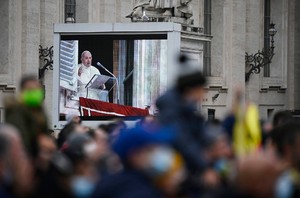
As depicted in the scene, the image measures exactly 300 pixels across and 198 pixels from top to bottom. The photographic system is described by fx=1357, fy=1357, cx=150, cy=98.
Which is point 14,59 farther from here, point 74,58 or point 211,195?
point 211,195

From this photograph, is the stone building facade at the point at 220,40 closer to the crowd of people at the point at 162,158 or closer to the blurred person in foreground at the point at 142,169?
the crowd of people at the point at 162,158

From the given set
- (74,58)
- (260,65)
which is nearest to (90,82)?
(74,58)

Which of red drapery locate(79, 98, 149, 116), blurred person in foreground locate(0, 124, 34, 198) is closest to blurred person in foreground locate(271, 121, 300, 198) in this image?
blurred person in foreground locate(0, 124, 34, 198)

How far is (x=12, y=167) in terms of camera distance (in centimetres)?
877

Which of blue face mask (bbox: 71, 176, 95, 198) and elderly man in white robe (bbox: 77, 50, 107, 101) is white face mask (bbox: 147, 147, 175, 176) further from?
elderly man in white robe (bbox: 77, 50, 107, 101)

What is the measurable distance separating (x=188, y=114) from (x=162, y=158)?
6.85 feet

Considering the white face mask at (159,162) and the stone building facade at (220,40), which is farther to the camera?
the stone building facade at (220,40)

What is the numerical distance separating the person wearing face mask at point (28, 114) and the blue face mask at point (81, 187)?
194 cm

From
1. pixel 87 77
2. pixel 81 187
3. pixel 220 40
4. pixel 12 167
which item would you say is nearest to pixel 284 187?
pixel 81 187

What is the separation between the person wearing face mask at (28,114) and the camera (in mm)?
11438

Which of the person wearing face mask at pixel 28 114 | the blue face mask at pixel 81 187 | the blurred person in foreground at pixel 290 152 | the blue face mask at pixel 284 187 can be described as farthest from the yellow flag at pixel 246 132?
the blue face mask at pixel 81 187

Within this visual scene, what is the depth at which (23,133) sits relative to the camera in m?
11.4

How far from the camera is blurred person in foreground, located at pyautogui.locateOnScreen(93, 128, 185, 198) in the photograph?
7863mm

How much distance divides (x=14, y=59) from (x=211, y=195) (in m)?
32.0
